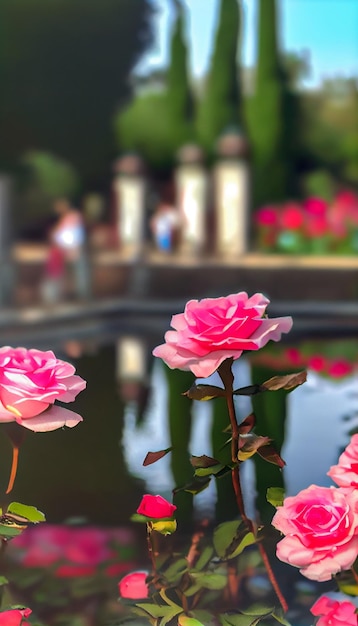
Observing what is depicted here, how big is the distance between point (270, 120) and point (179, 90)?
1422 mm

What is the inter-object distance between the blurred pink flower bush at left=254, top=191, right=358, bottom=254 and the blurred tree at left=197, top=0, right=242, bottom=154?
2497 mm

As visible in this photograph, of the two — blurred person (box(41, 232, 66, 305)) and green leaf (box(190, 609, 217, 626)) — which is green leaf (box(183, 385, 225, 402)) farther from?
blurred person (box(41, 232, 66, 305))

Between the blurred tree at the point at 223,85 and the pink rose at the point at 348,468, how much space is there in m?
12.0

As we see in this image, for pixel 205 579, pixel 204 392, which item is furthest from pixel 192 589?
pixel 204 392

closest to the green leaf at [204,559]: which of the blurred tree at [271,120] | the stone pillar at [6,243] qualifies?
the stone pillar at [6,243]

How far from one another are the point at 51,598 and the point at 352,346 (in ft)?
17.4

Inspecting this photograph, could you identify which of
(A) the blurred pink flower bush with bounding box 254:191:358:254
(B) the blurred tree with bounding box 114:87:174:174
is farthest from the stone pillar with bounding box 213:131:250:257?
(B) the blurred tree with bounding box 114:87:174:174

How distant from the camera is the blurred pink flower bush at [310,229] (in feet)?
32.8

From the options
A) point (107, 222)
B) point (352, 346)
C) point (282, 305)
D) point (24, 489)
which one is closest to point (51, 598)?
point (24, 489)

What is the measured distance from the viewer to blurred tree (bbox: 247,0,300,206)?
12.3m

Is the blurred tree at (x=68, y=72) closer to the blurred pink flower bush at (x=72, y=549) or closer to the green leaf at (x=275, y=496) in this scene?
the blurred pink flower bush at (x=72, y=549)

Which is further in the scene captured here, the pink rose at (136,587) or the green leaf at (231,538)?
the pink rose at (136,587)

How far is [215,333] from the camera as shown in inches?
30.5

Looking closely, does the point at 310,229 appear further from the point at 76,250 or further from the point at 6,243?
Answer: the point at 6,243
